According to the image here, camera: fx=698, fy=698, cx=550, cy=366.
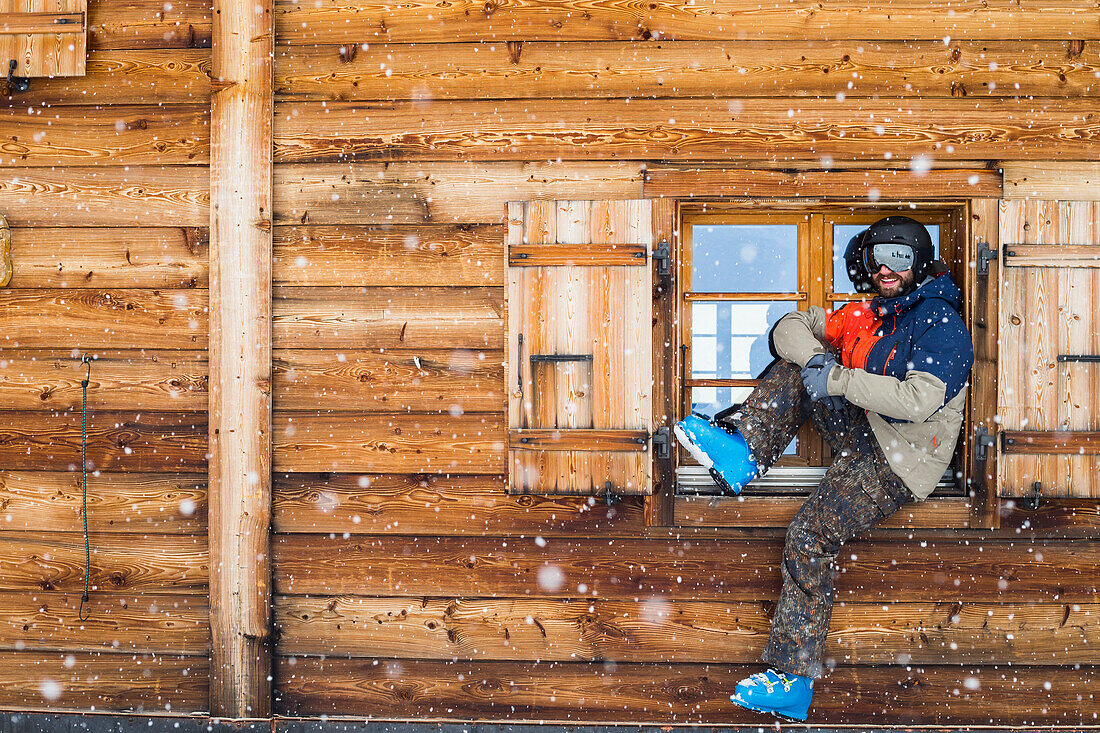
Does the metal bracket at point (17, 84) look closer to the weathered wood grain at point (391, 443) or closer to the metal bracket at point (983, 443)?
the weathered wood grain at point (391, 443)

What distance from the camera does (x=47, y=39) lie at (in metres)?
3.19

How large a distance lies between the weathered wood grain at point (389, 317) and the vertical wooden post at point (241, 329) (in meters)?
0.12

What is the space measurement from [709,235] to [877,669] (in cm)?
208

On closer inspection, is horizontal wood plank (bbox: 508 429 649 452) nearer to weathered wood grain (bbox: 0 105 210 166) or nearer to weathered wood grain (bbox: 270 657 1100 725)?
weathered wood grain (bbox: 270 657 1100 725)

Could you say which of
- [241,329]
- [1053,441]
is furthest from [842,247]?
[241,329]

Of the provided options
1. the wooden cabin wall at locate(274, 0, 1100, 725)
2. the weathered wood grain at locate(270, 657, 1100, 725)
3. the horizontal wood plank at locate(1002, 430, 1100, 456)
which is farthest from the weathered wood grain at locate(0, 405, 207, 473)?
the horizontal wood plank at locate(1002, 430, 1100, 456)

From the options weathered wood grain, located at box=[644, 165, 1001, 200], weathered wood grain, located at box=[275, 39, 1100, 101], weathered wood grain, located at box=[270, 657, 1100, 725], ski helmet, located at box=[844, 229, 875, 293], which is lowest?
weathered wood grain, located at box=[270, 657, 1100, 725]

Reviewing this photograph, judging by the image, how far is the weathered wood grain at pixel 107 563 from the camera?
321 centimetres

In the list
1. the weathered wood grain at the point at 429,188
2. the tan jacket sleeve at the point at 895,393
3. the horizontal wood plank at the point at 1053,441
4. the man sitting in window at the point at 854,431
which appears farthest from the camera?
the weathered wood grain at the point at 429,188

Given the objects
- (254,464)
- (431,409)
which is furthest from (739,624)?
(254,464)

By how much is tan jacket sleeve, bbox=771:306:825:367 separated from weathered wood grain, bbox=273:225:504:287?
1.22 metres

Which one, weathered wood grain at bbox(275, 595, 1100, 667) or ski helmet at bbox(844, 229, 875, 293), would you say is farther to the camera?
weathered wood grain at bbox(275, 595, 1100, 667)

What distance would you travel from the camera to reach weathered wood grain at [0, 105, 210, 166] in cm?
320

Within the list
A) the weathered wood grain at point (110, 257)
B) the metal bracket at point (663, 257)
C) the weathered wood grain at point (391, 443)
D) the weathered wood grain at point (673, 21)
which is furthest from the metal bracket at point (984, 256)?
the weathered wood grain at point (110, 257)
